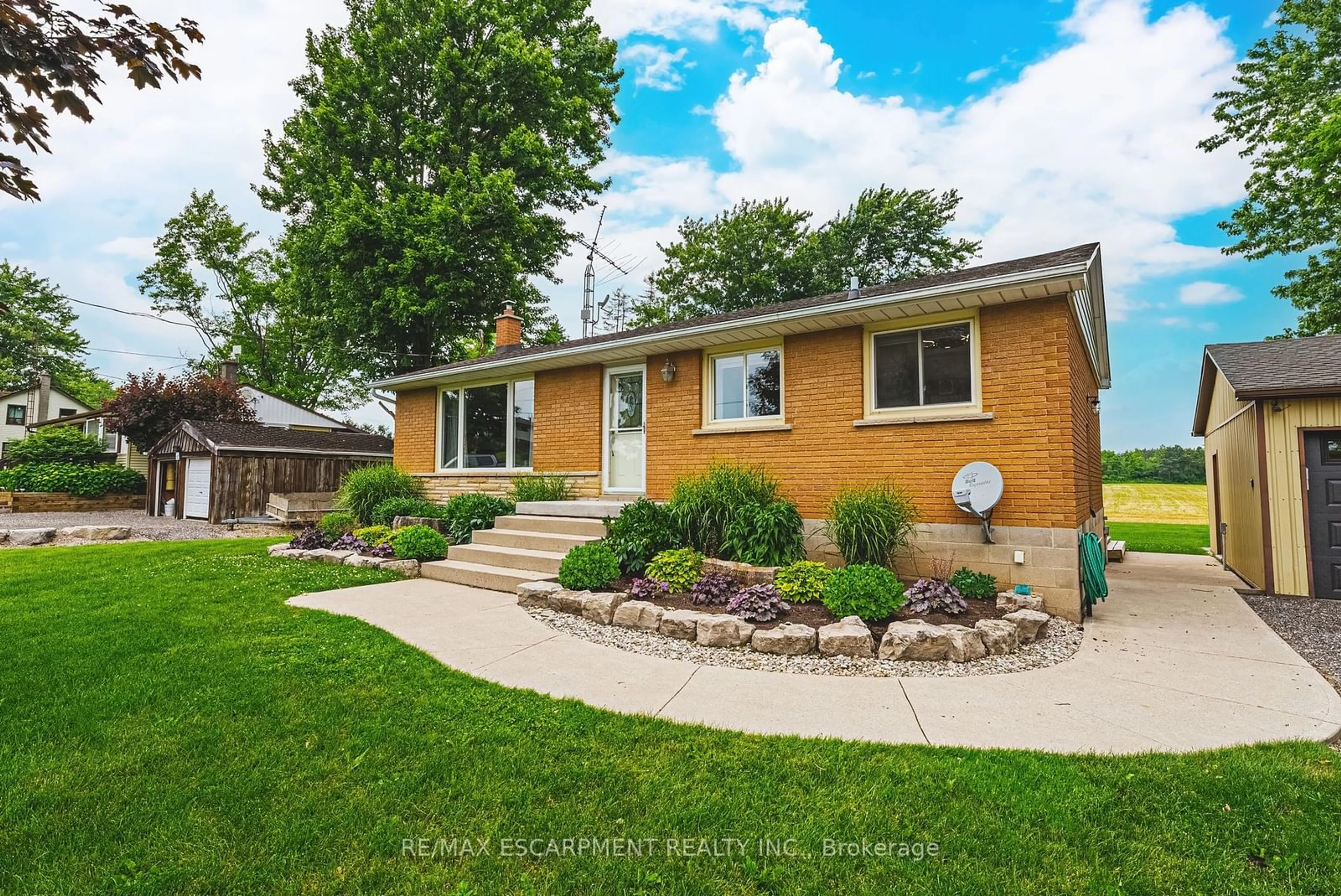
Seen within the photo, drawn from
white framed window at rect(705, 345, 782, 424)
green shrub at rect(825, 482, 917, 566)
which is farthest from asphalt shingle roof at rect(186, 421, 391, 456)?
green shrub at rect(825, 482, 917, 566)

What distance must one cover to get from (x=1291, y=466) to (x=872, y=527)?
5736 millimetres

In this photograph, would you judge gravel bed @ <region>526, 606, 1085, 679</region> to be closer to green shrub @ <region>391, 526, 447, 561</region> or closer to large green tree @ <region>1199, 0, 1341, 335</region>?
green shrub @ <region>391, 526, 447, 561</region>

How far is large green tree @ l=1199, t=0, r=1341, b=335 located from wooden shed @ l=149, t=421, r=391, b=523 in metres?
25.3

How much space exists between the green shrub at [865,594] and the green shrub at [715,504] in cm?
161

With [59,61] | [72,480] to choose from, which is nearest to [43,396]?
[72,480]

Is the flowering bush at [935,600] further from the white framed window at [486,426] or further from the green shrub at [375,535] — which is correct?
the green shrub at [375,535]

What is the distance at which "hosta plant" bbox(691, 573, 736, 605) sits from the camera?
554 cm

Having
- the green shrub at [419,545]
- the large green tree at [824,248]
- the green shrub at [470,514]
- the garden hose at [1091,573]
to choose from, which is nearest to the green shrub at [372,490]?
the green shrub at [470,514]

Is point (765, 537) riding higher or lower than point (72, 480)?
lower

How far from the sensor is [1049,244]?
1897 cm

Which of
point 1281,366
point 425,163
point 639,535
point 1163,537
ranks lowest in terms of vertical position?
point 1163,537

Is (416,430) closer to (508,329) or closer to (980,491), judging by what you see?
(508,329)

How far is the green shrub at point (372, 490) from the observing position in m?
10.7

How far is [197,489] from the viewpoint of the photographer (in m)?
16.4
